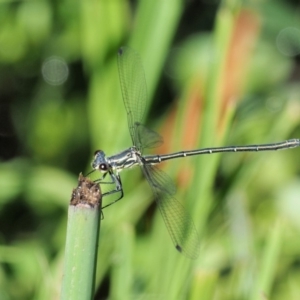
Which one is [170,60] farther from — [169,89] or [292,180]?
[292,180]

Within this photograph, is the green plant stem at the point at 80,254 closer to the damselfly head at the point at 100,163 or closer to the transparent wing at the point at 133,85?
the damselfly head at the point at 100,163

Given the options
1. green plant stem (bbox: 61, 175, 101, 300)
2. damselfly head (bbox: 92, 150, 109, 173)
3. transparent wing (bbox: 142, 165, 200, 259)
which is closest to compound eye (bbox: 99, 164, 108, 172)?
damselfly head (bbox: 92, 150, 109, 173)

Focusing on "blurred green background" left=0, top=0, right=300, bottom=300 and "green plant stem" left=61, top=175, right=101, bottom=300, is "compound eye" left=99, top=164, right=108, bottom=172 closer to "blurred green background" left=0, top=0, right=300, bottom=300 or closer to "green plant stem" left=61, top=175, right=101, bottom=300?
"blurred green background" left=0, top=0, right=300, bottom=300

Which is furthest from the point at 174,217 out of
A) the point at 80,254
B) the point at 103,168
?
the point at 80,254

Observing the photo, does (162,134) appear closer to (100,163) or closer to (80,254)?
(100,163)

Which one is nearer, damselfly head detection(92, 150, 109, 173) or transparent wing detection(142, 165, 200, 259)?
transparent wing detection(142, 165, 200, 259)

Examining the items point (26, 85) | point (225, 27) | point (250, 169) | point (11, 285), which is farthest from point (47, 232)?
point (225, 27)
